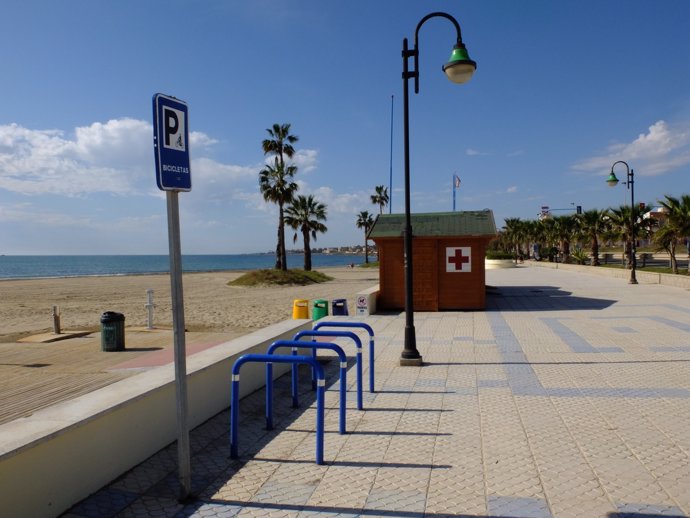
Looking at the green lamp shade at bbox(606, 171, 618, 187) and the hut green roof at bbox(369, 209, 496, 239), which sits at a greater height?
the green lamp shade at bbox(606, 171, 618, 187)

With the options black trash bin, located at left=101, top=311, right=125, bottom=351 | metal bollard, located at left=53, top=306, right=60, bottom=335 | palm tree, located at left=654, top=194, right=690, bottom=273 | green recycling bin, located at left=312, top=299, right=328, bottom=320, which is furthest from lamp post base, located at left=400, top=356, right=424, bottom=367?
palm tree, located at left=654, top=194, right=690, bottom=273

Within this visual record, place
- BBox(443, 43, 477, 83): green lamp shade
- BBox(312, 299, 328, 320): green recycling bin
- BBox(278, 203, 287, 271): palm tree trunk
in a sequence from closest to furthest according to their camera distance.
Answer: BBox(443, 43, 477, 83): green lamp shade → BBox(312, 299, 328, 320): green recycling bin → BBox(278, 203, 287, 271): palm tree trunk

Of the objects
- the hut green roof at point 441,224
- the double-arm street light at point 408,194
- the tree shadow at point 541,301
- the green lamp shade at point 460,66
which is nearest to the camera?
the green lamp shade at point 460,66

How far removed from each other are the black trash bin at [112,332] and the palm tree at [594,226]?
45.0m

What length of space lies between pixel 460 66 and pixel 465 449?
19.1ft

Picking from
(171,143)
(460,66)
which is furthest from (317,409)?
(460,66)

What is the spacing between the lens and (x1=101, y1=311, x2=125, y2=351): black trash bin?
11227 millimetres

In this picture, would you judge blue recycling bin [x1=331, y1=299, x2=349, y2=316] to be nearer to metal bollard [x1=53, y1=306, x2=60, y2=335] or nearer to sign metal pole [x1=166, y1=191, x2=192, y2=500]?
metal bollard [x1=53, y1=306, x2=60, y2=335]

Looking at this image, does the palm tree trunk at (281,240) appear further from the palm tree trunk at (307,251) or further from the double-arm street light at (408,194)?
the double-arm street light at (408,194)

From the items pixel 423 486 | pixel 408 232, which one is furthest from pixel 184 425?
pixel 408 232

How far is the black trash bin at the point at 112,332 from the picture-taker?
11227 mm

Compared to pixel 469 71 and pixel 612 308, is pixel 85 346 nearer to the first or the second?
pixel 469 71

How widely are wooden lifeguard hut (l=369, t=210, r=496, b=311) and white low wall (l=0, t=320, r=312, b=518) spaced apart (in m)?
11.6

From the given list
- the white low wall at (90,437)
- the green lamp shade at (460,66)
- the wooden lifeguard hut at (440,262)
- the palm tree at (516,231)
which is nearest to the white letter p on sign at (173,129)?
the white low wall at (90,437)
